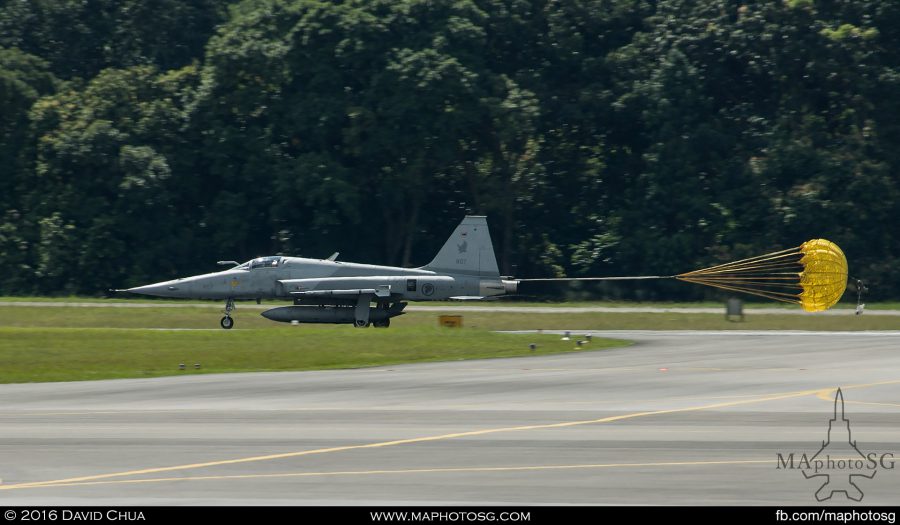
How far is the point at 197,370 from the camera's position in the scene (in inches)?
1132

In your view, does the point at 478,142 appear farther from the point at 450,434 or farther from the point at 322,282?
the point at 450,434

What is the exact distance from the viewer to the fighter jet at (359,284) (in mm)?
44641

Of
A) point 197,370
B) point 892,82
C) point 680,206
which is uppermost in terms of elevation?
point 892,82

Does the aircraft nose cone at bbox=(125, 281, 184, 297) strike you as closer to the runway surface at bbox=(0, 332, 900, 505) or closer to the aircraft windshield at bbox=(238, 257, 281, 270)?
the aircraft windshield at bbox=(238, 257, 281, 270)

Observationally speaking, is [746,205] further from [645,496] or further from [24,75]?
[645,496]

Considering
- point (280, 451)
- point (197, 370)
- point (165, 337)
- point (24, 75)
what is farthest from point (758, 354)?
point (24, 75)

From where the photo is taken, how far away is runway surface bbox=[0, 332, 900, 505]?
1347cm

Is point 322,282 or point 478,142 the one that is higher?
point 478,142

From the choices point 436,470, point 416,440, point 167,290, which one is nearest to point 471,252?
point 167,290

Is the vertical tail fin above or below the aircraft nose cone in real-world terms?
above

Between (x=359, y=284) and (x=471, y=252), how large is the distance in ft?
14.2

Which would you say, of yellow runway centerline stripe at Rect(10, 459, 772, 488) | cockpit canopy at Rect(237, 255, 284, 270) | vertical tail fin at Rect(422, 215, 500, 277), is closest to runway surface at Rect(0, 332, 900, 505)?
yellow runway centerline stripe at Rect(10, 459, 772, 488)

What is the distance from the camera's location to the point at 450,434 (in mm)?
17844

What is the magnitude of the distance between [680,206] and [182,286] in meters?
28.5
